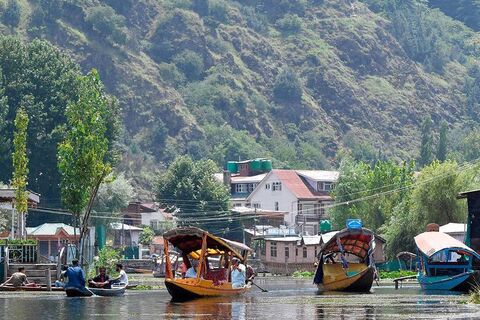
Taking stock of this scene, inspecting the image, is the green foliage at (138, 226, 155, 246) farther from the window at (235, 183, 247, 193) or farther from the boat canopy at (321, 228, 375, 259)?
the boat canopy at (321, 228, 375, 259)

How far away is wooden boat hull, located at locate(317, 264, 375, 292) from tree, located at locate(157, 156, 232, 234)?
77.2 m

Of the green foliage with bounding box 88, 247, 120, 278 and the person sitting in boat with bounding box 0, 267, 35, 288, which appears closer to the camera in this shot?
the person sitting in boat with bounding box 0, 267, 35, 288

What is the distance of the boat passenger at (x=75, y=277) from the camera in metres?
64.1

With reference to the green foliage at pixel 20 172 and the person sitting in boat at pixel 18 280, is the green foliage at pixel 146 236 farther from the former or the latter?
the person sitting in boat at pixel 18 280

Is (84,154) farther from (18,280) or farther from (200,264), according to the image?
(200,264)

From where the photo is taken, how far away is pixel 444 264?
7394 centimetres

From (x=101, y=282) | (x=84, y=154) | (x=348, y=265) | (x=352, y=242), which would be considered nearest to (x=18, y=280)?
(x=101, y=282)

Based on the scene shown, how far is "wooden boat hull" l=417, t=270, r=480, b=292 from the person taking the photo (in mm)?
69500

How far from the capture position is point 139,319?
49.1 metres

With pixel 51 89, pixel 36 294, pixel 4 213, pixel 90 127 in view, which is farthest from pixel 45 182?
pixel 36 294

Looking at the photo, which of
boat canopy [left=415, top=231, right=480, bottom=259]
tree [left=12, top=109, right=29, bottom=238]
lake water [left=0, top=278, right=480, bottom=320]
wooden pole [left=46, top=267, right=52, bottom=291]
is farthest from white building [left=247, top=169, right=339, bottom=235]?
lake water [left=0, top=278, right=480, bottom=320]

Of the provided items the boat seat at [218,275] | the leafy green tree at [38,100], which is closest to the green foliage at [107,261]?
the boat seat at [218,275]

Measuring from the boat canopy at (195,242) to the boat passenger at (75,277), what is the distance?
449cm

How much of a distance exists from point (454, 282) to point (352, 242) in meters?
8.53
